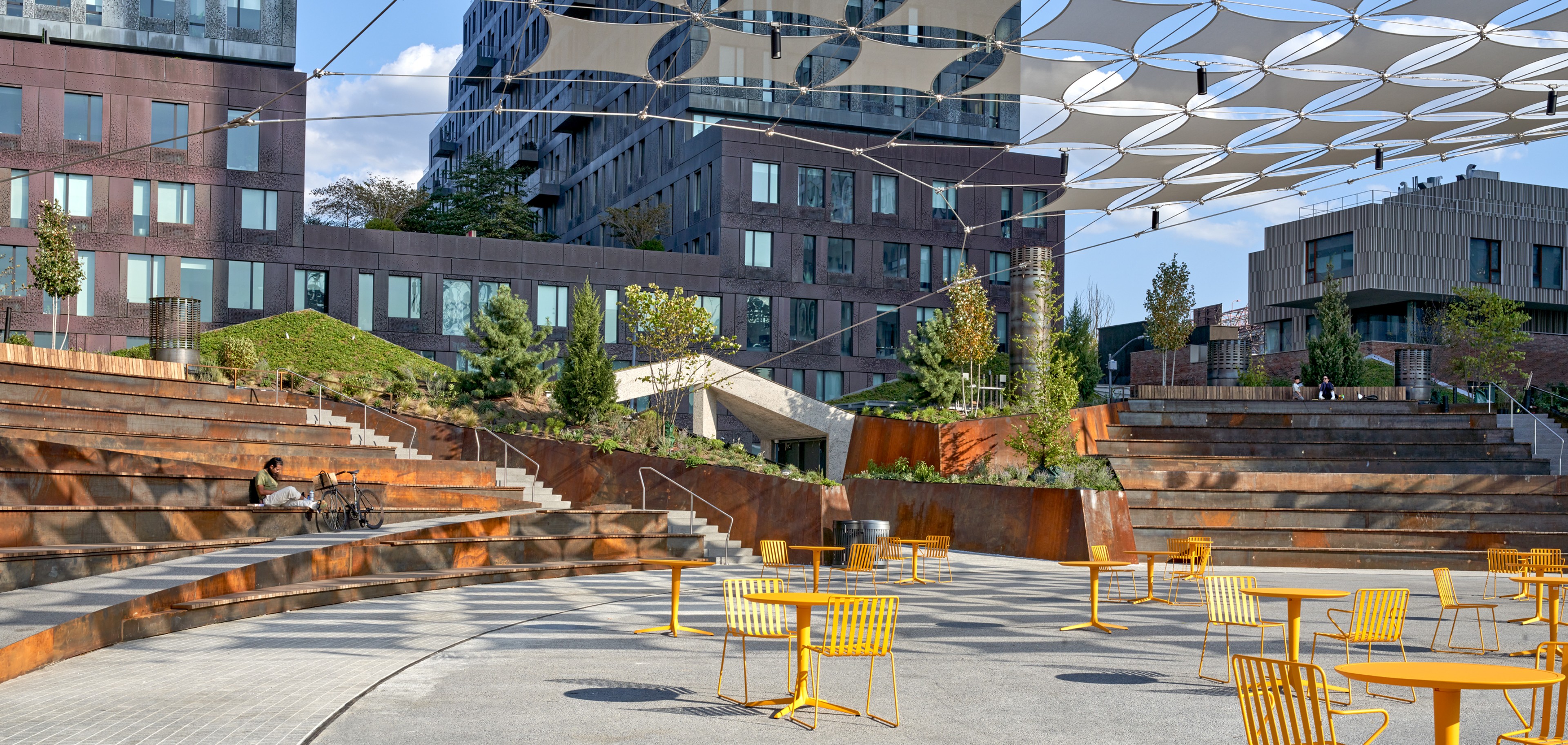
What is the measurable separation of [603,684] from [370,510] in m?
9.65

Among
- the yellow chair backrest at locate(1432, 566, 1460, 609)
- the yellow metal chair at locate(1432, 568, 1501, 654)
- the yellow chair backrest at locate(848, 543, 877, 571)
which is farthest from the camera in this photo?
the yellow chair backrest at locate(848, 543, 877, 571)

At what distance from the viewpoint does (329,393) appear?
1086 inches

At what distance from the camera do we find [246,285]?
135 ft

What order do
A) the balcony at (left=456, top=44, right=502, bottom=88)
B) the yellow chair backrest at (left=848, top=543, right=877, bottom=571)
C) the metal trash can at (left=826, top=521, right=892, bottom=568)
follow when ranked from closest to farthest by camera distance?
the yellow chair backrest at (left=848, top=543, right=877, bottom=571) → the metal trash can at (left=826, top=521, right=892, bottom=568) → the balcony at (left=456, top=44, right=502, bottom=88)

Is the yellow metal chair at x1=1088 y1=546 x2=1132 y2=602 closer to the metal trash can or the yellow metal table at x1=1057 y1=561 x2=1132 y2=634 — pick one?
the yellow metal table at x1=1057 y1=561 x2=1132 y2=634

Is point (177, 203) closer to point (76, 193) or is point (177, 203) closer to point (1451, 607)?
point (76, 193)

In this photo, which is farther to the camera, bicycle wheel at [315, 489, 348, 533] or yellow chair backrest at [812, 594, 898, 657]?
bicycle wheel at [315, 489, 348, 533]

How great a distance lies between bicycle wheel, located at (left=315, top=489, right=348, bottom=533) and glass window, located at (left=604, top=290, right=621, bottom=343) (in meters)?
27.2

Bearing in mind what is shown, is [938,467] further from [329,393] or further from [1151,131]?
[329,393]

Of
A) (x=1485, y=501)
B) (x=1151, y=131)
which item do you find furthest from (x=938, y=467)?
(x=1485, y=501)

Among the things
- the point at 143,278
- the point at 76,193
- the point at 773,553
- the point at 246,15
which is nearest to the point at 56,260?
the point at 143,278

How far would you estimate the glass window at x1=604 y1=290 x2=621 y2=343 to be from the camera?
44.9 m

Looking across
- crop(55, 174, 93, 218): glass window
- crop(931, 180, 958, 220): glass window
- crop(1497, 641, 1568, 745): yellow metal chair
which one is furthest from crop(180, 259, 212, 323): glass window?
crop(1497, 641, 1568, 745): yellow metal chair

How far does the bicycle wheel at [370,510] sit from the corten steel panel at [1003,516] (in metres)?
10.5
